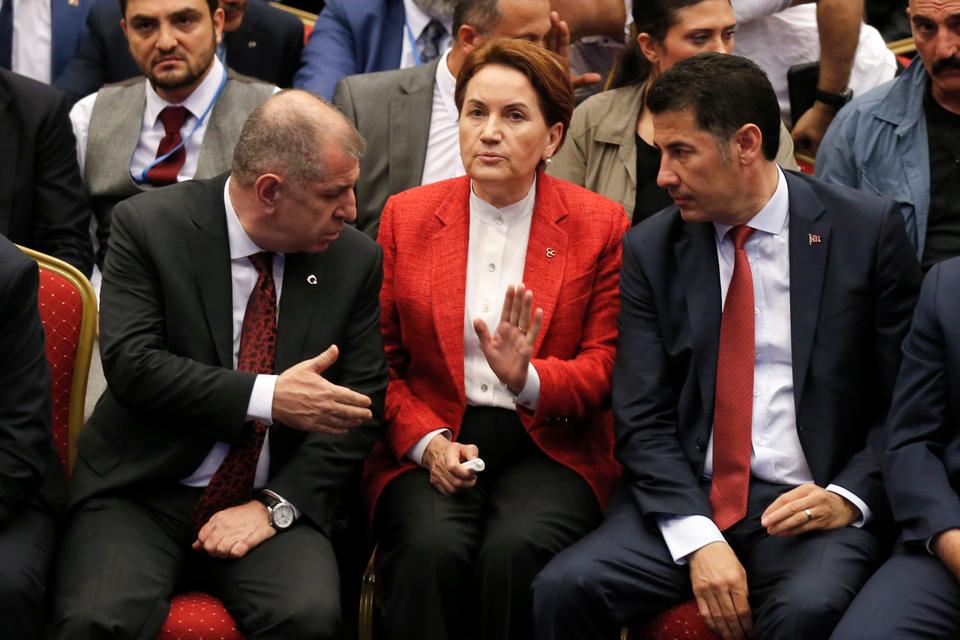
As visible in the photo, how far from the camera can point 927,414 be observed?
3.02 metres

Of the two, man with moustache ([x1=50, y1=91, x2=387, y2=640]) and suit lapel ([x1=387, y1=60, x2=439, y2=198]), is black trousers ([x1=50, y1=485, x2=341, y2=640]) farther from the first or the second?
suit lapel ([x1=387, y1=60, x2=439, y2=198])

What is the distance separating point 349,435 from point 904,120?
5.45 ft

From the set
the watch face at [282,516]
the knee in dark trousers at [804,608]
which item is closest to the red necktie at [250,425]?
the watch face at [282,516]

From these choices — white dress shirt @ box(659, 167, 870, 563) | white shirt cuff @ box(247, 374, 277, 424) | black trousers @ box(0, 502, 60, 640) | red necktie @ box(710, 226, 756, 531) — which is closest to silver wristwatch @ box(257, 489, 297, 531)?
white shirt cuff @ box(247, 374, 277, 424)

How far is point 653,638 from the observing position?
3082 millimetres

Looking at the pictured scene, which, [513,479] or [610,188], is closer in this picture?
[513,479]

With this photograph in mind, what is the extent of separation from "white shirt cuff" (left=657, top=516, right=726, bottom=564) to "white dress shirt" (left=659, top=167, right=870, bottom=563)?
3 cm

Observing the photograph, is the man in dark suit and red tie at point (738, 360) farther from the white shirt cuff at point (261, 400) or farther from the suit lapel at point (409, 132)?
the suit lapel at point (409, 132)

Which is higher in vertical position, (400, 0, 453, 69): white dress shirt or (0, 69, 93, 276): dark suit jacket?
(400, 0, 453, 69): white dress shirt

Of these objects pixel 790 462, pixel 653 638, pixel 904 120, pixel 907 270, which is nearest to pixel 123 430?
pixel 653 638

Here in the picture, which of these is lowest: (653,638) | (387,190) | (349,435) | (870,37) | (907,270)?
(653,638)

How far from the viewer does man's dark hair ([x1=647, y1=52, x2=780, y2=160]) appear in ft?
10.6

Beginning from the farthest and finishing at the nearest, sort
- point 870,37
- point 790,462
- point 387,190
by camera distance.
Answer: point 870,37 < point 387,190 < point 790,462

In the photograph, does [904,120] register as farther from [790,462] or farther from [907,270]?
[790,462]
